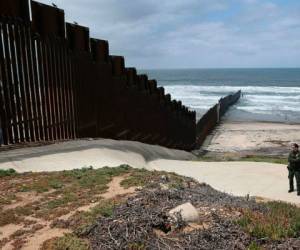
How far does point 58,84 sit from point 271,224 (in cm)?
830

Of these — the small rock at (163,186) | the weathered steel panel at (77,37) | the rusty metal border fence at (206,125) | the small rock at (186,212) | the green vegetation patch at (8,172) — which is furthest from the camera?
the rusty metal border fence at (206,125)

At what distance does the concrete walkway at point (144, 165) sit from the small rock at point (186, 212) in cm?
446

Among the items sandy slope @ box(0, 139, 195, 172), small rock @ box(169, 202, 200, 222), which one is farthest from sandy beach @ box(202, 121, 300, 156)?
small rock @ box(169, 202, 200, 222)

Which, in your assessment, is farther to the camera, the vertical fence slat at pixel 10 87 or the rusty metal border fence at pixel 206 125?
the rusty metal border fence at pixel 206 125

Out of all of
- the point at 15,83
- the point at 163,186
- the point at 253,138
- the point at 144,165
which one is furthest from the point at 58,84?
the point at 253,138

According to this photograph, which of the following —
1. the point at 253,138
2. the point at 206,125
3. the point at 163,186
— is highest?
the point at 163,186

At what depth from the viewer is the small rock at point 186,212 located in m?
5.91

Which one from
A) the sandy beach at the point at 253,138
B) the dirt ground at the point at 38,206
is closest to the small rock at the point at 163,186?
the dirt ground at the point at 38,206

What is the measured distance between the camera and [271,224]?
5.81 meters

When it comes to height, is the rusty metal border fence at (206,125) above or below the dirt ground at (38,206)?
below

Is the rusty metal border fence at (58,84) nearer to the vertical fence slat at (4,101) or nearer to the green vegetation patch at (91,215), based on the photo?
the vertical fence slat at (4,101)

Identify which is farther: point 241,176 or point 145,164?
point 145,164

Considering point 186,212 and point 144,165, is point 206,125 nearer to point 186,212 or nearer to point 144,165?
point 144,165

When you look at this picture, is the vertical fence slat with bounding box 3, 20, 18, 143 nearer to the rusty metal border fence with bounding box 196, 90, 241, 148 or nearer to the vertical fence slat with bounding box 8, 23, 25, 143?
the vertical fence slat with bounding box 8, 23, 25, 143
